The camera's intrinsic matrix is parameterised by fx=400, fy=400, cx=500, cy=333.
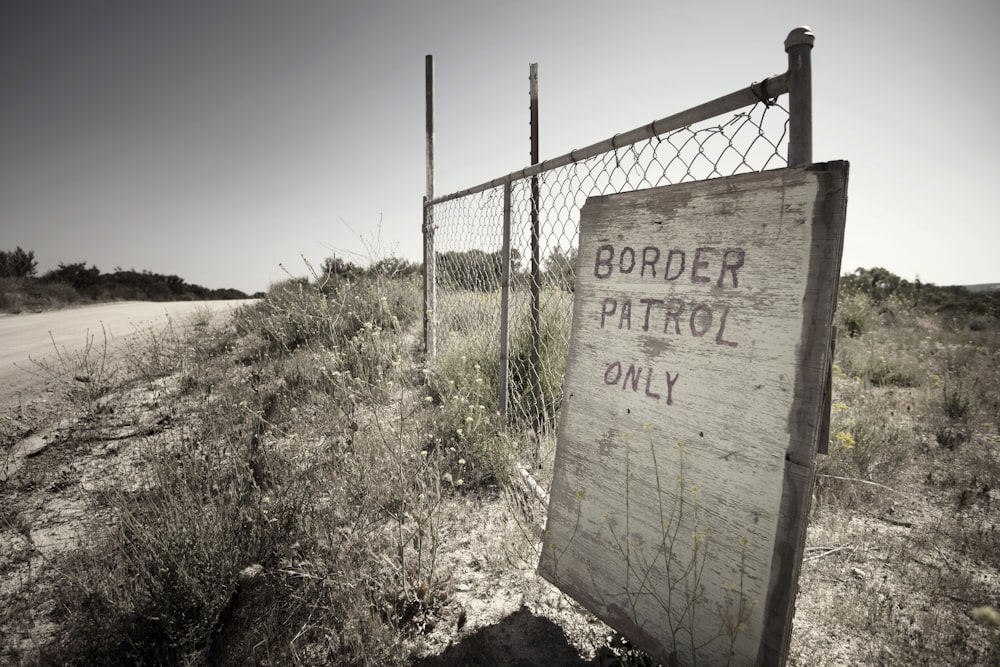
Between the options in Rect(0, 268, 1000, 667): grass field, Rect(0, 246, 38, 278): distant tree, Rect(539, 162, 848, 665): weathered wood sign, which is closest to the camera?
Rect(539, 162, 848, 665): weathered wood sign

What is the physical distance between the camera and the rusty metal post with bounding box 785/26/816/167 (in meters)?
1.09

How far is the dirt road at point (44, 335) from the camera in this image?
14.9 ft

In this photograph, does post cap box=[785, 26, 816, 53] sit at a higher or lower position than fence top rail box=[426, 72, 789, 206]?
higher

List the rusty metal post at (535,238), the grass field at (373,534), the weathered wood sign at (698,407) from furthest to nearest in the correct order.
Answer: the rusty metal post at (535,238) → the grass field at (373,534) → the weathered wood sign at (698,407)

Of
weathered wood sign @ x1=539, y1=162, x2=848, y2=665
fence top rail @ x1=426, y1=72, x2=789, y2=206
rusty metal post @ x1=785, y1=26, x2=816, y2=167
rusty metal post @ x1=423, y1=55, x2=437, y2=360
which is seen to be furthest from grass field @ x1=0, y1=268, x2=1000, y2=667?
fence top rail @ x1=426, y1=72, x2=789, y2=206

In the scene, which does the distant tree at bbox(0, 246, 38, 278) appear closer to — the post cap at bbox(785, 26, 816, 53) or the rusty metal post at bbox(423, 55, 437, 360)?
the rusty metal post at bbox(423, 55, 437, 360)

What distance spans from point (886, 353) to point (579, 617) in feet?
26.5

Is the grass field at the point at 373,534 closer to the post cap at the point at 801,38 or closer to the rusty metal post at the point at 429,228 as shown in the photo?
the rusty metal post at the point at 429,228

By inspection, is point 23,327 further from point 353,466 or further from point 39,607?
point 353,466

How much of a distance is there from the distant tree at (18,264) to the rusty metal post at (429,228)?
1713 cm

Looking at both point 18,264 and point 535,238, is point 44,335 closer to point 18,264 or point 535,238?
point 535,238

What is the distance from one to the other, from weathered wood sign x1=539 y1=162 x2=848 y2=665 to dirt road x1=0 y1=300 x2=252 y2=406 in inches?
222

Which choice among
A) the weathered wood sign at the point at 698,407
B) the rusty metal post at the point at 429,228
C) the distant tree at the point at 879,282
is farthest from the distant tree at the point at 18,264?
the distant tree at the point at 879,282

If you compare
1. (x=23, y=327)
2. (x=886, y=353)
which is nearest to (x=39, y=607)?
(x=23, y=327)
